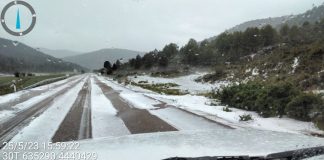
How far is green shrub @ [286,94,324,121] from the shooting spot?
12891 mm

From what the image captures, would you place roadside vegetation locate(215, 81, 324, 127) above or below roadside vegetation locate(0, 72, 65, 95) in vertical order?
above

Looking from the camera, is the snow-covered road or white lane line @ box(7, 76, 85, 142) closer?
white lane line @ box(7, 76, 85, 142)

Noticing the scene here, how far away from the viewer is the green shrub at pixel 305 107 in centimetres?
1289

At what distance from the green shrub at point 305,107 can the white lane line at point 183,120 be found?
2925mm

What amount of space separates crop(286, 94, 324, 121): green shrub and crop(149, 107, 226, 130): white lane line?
2.93 m

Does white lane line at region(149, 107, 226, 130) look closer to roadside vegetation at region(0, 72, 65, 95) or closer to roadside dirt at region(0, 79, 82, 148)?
roadside dirt at region(0, 79, 82, 148)

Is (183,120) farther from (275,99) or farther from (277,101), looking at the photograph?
(275,99)

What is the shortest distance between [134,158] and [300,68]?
95.1 ft

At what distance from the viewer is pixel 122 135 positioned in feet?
34.0

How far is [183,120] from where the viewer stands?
44.2 feet

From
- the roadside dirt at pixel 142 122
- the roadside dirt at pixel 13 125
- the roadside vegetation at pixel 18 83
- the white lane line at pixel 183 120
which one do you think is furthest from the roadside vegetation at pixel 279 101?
the roadside vegetation at pixel 18 83

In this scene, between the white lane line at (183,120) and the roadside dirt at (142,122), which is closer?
the roadside dirt at (142,122)

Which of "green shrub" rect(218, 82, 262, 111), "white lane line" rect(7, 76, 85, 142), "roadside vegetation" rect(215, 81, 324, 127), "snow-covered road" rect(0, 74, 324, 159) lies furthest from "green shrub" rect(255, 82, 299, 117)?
"white lane line" rect(7, 76, 85, 142)

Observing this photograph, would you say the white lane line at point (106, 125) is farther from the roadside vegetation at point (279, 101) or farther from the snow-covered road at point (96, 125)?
the roadside vegetation at point (279, 101)
